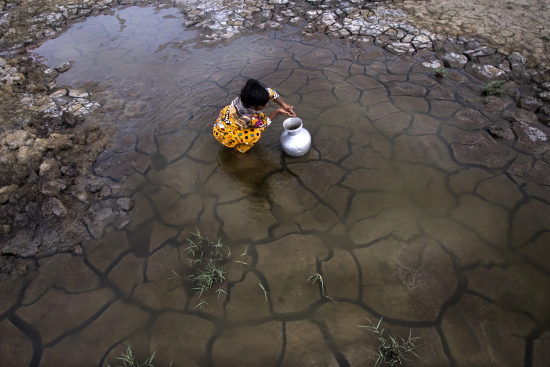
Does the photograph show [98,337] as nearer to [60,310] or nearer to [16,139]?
[60,310]

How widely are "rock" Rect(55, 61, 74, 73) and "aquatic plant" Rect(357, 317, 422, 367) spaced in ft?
18.3

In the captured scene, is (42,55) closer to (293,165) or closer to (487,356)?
(293,165)

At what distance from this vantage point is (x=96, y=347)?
1.98 m

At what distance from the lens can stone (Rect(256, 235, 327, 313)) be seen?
6.90ft

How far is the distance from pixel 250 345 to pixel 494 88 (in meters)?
3.88

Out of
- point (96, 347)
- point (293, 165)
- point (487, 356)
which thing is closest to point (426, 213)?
point (487, 356)

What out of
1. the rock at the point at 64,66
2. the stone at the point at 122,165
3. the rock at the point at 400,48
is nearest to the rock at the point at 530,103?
the rock at the point at 400,48

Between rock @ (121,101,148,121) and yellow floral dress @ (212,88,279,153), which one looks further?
rock @ (121,101,148,121)

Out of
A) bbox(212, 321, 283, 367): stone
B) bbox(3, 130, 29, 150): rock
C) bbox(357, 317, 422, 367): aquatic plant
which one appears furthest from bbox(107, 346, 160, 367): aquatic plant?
bbox(3, 130, 29, 150): rock

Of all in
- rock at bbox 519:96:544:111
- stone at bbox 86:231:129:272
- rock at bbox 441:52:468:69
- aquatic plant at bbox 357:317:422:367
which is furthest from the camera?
rock at bbox 441:52:468:69

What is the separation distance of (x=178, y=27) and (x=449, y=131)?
4.88m

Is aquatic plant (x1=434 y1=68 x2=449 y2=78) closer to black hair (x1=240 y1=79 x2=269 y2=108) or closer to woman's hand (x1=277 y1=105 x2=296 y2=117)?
woman's hand (x1=277 y1=105 x2=296 y2=117)

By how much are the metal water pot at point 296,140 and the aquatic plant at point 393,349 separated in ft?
5.44

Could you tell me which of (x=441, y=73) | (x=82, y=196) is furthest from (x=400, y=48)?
(x=82, y=196)
